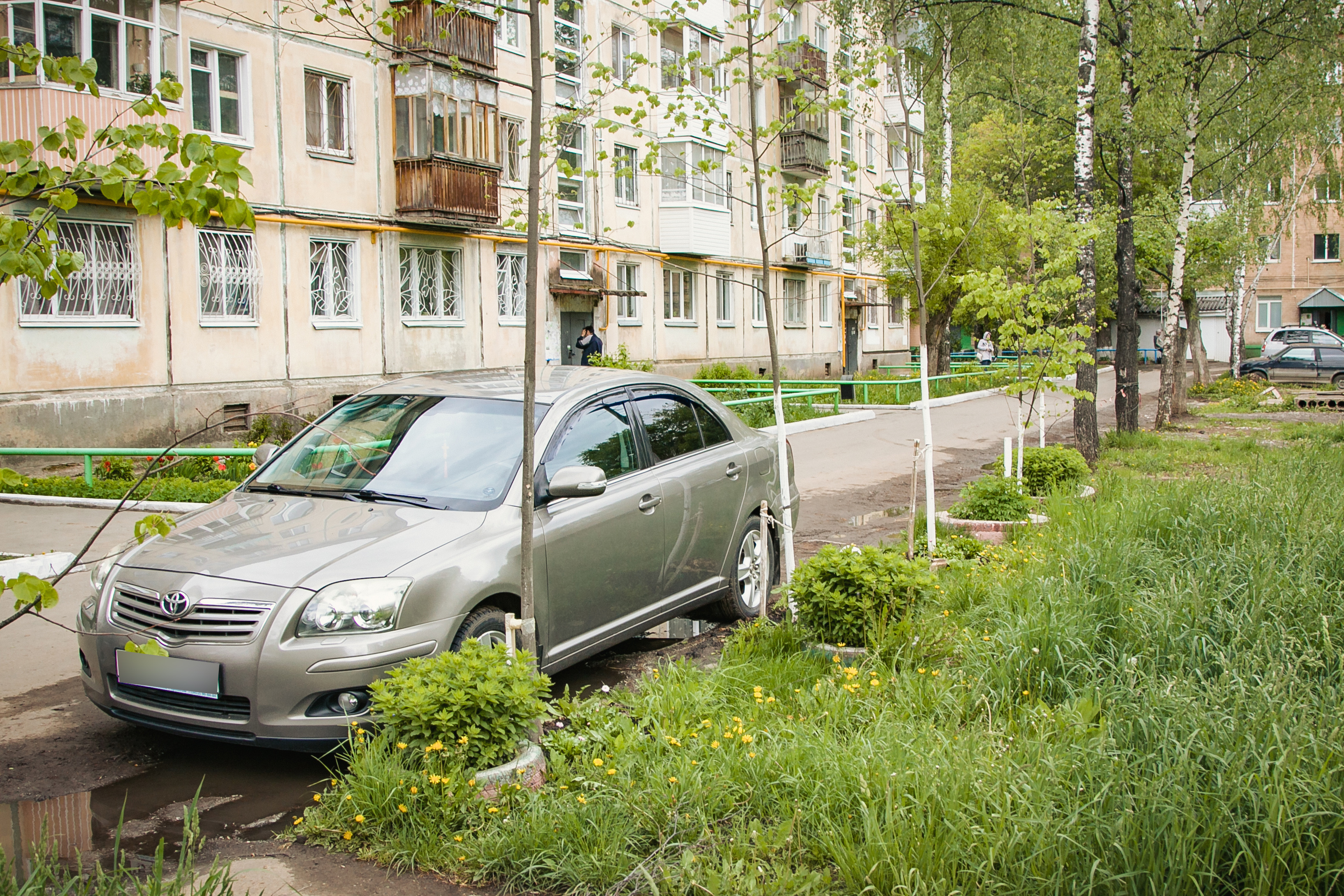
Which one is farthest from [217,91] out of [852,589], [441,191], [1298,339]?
[1298,339]

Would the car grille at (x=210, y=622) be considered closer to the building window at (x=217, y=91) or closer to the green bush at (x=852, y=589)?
the green bush at (x=852, y=589)

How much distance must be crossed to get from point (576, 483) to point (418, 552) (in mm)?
813

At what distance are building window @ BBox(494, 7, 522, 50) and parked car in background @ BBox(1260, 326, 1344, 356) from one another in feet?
91.3

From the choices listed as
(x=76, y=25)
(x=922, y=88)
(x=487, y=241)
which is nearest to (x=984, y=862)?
(x=922, y=88)

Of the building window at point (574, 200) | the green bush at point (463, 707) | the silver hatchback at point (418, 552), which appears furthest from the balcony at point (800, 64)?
the building window at point (574, 200)

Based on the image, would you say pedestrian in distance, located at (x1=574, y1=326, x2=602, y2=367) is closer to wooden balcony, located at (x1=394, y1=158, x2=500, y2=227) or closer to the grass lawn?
wooden balcony, located at (x1=394, y1=158, x2=500, y2=227)

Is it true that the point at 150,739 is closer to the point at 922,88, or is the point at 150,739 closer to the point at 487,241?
the point at 922,88

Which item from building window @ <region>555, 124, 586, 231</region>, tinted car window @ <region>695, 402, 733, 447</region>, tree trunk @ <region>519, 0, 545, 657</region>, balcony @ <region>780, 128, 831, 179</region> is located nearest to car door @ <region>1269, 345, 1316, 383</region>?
balcony @ <region>780, 128, 831, 179</region>

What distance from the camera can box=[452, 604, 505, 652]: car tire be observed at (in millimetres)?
4617

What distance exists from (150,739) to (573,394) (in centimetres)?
255

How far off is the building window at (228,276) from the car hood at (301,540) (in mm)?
15595

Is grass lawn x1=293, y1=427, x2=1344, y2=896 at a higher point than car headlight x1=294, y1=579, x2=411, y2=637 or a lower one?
lower

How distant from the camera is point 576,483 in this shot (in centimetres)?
505

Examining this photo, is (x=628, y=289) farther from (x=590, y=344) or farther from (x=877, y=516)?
(x=877, y=516)
